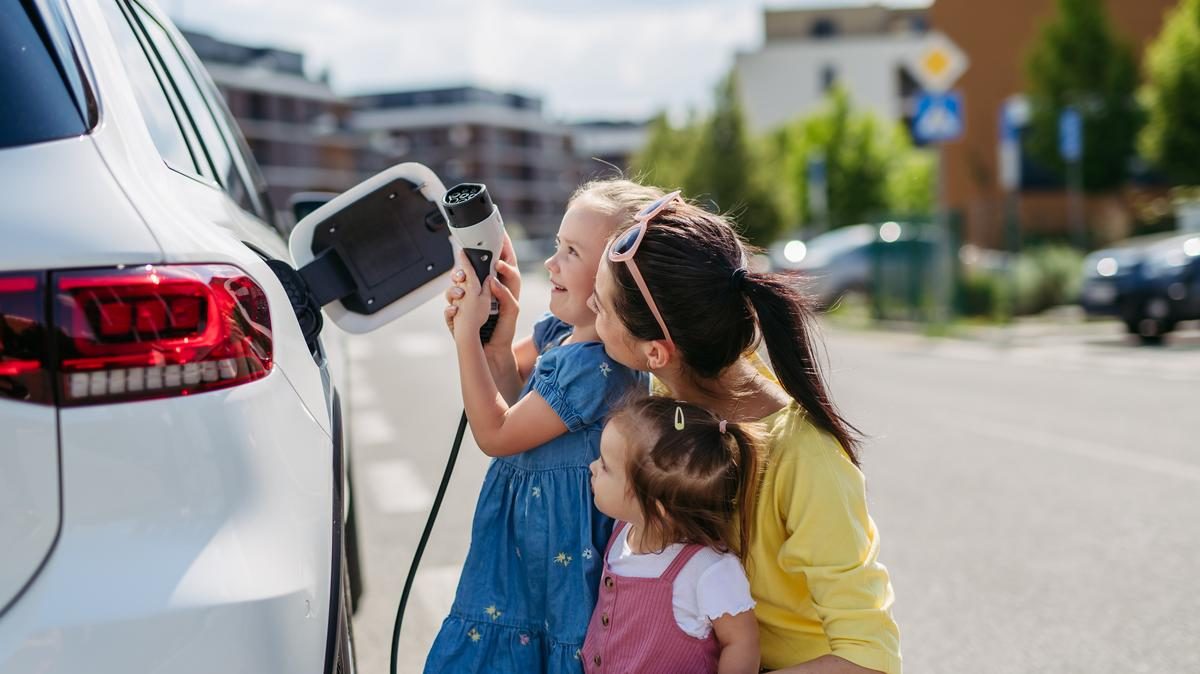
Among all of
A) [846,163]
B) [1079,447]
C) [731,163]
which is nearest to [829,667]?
[1079,447]

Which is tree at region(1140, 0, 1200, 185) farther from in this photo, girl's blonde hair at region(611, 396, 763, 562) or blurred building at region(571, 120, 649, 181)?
blurred building at region(571, 120, 649, 181)

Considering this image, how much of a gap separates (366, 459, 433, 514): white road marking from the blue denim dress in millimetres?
4394

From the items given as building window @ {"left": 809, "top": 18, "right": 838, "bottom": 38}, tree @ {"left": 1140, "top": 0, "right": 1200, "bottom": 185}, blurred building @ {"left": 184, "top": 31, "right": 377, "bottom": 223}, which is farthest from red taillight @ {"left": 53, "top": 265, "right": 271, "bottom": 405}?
building window @ {"left": 809, "top": 18, "right": 838, "bottom": 38}

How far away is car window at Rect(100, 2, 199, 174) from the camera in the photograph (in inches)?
79.6

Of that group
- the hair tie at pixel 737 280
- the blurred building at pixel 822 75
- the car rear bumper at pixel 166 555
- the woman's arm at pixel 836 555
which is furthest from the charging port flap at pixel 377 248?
the blurred building at pixel 822 75

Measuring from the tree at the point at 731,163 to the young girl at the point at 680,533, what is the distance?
38.5 metres

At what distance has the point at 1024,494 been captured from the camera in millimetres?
6688

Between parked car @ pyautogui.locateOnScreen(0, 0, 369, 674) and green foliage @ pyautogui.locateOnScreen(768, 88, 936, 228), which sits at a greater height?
parked car @ pyautogui.locateOnScreen(0, 0, 369, 674)

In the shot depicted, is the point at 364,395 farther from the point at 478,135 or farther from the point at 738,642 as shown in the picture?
the point at 478,135

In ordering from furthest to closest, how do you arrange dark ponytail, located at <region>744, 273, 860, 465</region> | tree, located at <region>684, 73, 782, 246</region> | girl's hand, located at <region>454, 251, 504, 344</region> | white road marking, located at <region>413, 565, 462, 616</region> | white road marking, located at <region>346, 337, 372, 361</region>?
tree, located at <region>684, 73, 782, 246</region>, white road marking, located at <region>346, 337, 372, 361</region>, white road marking, located at <region>413, 565, 462, 616</region>, girl's hand, located at <region>454, 251, 504, 344</region>, dark ponytail, located at <region>744, 273, 860, 465</region>

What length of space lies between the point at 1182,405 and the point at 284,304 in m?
9.41

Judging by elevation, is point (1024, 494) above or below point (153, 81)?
below

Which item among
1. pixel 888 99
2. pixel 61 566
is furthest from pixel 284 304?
pixel 888 99

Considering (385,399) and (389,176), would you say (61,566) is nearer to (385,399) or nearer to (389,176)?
(389,176)
